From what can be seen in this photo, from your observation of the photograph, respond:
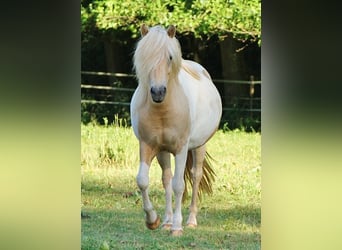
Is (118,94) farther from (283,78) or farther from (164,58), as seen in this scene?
(283,78)

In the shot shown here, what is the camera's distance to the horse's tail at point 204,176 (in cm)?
509

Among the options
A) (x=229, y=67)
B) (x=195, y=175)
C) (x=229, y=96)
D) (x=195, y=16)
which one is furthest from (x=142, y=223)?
(x=195, y=16)

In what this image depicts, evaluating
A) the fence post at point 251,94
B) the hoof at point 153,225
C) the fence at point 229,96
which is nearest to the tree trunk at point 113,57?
the fence at point 229,96

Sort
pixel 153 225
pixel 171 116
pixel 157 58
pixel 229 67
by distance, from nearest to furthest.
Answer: pixel 157 58 < pixel 171 116 < pixel 153 225 < pixel 229 67

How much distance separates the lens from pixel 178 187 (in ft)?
16.5

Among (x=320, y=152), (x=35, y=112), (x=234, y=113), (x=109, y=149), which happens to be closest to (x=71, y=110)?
(x=35, y=112)

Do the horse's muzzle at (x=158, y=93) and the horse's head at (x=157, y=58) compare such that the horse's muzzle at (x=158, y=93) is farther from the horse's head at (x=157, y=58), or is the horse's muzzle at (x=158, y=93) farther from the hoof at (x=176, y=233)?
the hoof at (x=176, y=233)

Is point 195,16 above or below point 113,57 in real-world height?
above

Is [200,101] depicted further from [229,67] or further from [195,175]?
[195,175]

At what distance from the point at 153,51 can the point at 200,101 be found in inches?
18.2

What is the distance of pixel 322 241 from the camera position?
480cm

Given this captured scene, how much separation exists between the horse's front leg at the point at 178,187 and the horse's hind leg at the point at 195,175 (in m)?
0.06

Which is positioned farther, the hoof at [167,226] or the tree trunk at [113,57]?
the tree trunk at [113,57]

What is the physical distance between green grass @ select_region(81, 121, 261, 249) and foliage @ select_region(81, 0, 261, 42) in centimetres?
56
